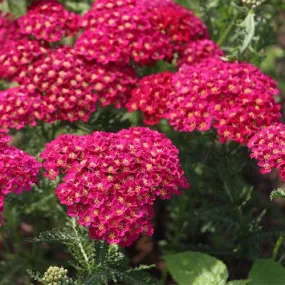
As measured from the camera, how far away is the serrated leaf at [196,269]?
3.94 meters

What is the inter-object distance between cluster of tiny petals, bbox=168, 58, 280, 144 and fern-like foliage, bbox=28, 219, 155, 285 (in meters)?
1.02

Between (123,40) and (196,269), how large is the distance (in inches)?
68.1

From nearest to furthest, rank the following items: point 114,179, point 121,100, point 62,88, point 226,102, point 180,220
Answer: point 114,179 → point 226,102 → point 62,88 → point 121,100 → point 180,220

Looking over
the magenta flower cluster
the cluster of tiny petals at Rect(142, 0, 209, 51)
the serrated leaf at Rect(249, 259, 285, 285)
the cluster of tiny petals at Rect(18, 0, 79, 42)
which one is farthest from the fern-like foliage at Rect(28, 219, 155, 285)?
the cluster of tiny petals at Rect(142, 0, 209, 51)

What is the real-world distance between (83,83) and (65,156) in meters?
0.95

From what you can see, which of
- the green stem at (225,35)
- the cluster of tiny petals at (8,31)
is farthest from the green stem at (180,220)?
the cluster of tiny petals at (8,31)

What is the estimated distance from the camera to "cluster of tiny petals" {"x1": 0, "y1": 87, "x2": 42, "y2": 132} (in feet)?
14.2

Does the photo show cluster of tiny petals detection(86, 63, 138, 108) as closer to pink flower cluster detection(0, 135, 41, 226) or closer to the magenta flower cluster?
the magenta flower cluster

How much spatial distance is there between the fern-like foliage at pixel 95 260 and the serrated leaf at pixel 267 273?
72 centimetres

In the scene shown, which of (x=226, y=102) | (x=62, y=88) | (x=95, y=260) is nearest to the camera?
(x=95, y=260)

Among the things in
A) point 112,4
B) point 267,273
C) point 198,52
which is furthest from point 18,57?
point 267,273

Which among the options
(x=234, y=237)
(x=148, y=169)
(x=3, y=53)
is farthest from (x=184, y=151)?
(x=3, y=53)

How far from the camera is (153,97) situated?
450 cm

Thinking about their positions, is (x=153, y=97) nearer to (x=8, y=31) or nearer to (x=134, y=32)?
(x=134, y=32)
